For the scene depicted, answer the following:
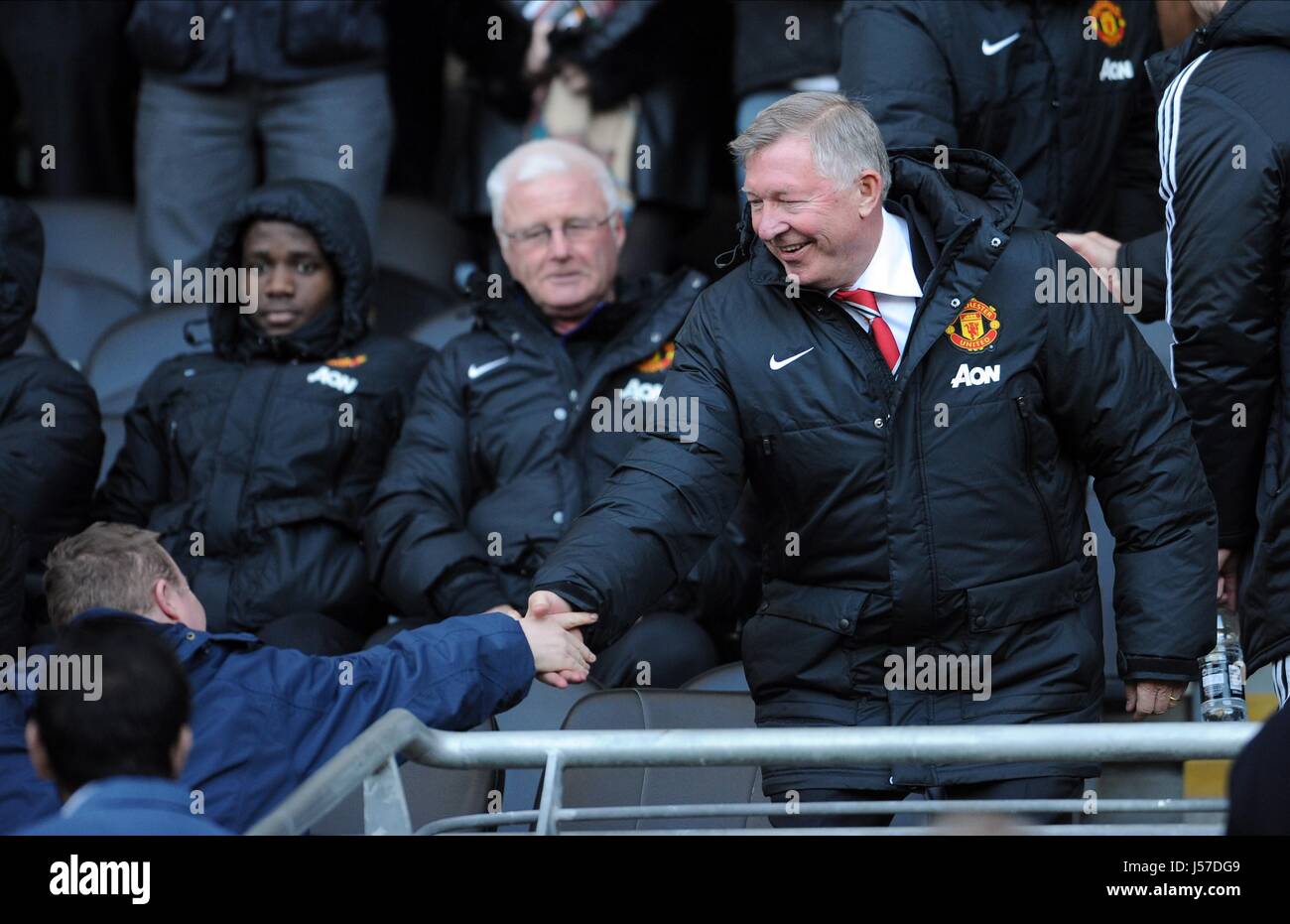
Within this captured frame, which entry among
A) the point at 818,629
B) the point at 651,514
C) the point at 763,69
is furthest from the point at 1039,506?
the point at 763,69

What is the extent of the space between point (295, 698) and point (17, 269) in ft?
8.47

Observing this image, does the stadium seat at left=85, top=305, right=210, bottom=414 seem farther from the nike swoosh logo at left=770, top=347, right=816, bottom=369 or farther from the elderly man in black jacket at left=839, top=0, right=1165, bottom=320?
the nike swoosh logo at left=770, top=347, right=816, bottom=369

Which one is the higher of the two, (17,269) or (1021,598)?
(17,269)

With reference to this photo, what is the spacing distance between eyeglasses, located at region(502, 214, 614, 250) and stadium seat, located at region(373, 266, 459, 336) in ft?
6.04

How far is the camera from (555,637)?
11.8 ft

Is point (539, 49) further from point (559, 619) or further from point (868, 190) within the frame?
point (559, 619)

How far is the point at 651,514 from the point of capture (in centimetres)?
365

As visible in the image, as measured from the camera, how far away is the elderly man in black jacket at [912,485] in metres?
3.59

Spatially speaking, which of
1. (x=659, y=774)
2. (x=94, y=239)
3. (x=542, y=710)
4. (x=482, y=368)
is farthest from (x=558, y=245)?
(x=94, y=239)

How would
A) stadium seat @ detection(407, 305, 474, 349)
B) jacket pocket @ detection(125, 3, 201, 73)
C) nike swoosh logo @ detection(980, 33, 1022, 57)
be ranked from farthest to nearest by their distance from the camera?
1. jacket pocket @ detection(125, 3, 201, 73)
2. stadium seat @ detection(407, 305, 474, 349)
3. nike swoosh logo @ detection(980, 33, 1022, 57)

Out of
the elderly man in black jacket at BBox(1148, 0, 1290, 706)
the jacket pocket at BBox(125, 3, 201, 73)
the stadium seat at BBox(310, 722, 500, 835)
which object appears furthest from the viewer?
the jacket pocket at BBox(125, 3, 201, 73)

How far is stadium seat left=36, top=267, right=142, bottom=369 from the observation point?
7.03 metres

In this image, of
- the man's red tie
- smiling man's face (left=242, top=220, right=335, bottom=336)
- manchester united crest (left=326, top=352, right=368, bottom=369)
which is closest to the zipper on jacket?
the man's red tie
